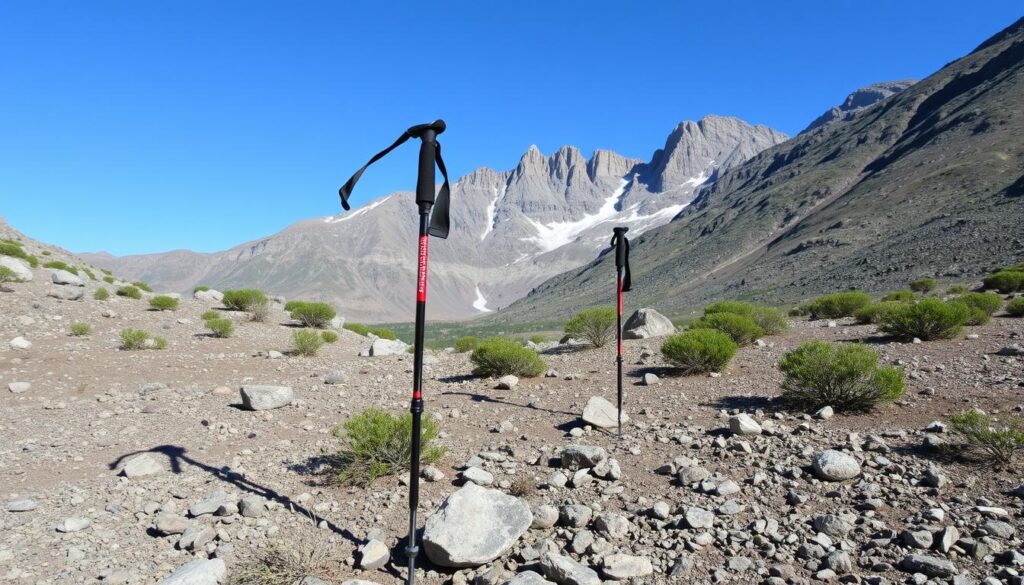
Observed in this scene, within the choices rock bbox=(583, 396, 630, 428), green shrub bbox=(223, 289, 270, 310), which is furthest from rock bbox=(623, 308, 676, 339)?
green shrub bbox=(223, 289, 270, 310)

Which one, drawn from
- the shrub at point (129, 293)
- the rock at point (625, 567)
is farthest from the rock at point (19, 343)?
the rock at point (625, 567)

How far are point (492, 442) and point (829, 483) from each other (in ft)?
13.6

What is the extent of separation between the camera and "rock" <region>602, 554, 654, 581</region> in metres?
4.23

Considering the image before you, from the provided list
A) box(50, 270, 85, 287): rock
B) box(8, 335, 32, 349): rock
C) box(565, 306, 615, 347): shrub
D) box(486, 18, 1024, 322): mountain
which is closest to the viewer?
box(8, 335, 32, 349): rock

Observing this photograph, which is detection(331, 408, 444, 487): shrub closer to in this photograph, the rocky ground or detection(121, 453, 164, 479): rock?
the rocky ground

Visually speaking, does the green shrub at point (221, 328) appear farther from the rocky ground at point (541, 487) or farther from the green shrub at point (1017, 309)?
the green shrub at point (1017, 309)

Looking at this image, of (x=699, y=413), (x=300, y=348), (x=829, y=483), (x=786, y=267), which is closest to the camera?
(x=829, y=483)

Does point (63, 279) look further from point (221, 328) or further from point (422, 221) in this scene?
point (422, 221)

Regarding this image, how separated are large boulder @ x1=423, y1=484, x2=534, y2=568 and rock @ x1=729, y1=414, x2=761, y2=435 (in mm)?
3449

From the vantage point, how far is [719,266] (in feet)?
369

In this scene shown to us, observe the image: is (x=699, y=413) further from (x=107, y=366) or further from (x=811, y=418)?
(x=107, y=366)

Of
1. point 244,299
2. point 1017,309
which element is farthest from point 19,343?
point 1017,309

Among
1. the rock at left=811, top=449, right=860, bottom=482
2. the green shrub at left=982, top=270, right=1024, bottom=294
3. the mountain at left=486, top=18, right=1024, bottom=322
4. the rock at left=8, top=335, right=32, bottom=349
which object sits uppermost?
the mountain at left=486, top=18, right=1024, bottom=322

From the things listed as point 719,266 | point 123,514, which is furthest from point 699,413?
point 719,266
